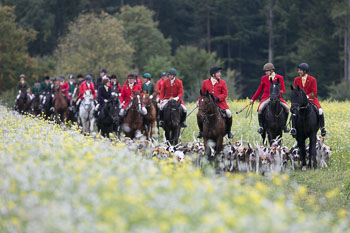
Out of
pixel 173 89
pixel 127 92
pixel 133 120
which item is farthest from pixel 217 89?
pixel 127 92

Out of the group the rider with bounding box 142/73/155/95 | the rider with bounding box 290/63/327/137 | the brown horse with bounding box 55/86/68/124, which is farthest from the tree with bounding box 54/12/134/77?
the rider with bounding box 290/63/327/137

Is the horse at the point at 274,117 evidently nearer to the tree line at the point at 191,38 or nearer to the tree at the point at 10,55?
the tree line at the point at 191,38

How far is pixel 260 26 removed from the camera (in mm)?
70125

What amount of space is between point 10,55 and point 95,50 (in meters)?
7.14

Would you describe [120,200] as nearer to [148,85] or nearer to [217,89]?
[217,89]

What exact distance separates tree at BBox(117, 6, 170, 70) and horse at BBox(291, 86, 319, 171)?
4998 centimetres

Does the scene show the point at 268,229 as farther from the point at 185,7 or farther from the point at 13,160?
the point at 185,7

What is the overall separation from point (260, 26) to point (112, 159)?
6294cm

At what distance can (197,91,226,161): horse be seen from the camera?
49.9 ft

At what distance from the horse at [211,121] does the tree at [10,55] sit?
1538 inches

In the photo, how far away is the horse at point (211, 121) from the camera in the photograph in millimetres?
15203

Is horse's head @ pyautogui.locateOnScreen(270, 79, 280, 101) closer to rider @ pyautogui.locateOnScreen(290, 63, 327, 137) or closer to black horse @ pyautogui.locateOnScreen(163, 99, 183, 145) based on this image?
rider @ pyautogui.locateOnScreen(290, 63, 327, 137)

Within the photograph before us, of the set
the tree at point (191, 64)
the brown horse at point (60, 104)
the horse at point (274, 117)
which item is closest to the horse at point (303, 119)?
the horse at point (274, 117)

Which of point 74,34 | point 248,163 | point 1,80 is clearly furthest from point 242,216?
point 74,34
